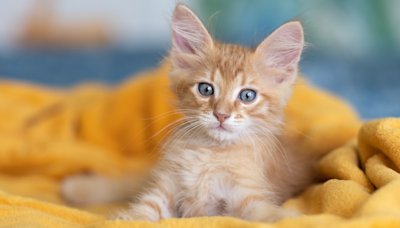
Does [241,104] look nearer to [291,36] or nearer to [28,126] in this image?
[291,36]

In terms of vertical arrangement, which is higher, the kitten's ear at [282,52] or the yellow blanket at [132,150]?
the kitten's ear at [282,52]

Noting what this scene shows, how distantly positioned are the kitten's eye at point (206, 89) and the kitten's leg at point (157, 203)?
1.25 ft

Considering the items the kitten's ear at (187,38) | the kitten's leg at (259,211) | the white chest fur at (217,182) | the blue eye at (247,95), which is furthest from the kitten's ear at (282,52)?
the kitten's leg at (259,211)

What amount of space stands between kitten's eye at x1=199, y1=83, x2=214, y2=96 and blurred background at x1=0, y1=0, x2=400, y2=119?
122 cm

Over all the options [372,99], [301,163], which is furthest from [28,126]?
[372,99]

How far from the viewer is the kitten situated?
Result: 4.31 feet

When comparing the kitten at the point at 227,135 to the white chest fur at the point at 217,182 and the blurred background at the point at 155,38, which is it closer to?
the white chest fur at the point at 217,182

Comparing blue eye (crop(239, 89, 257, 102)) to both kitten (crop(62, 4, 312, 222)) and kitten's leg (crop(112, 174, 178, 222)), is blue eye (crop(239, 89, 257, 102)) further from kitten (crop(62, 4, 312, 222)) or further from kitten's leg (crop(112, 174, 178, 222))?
kitten's leg (crop(112, 174, 178, 222))

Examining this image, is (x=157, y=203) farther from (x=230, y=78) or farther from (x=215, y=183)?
(x=230, y=78)

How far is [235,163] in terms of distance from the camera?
136cm

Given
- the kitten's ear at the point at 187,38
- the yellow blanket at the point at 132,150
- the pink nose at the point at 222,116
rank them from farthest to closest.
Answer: the kitten's ear at the point at 187,38, the pink nose at the point at 222,116, the yellow blanket at the point at 132,150

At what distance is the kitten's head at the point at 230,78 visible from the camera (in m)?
1.34

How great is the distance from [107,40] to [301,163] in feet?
13.4

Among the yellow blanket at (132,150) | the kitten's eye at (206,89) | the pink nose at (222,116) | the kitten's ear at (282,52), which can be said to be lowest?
the yellow blanket at (132,150)
